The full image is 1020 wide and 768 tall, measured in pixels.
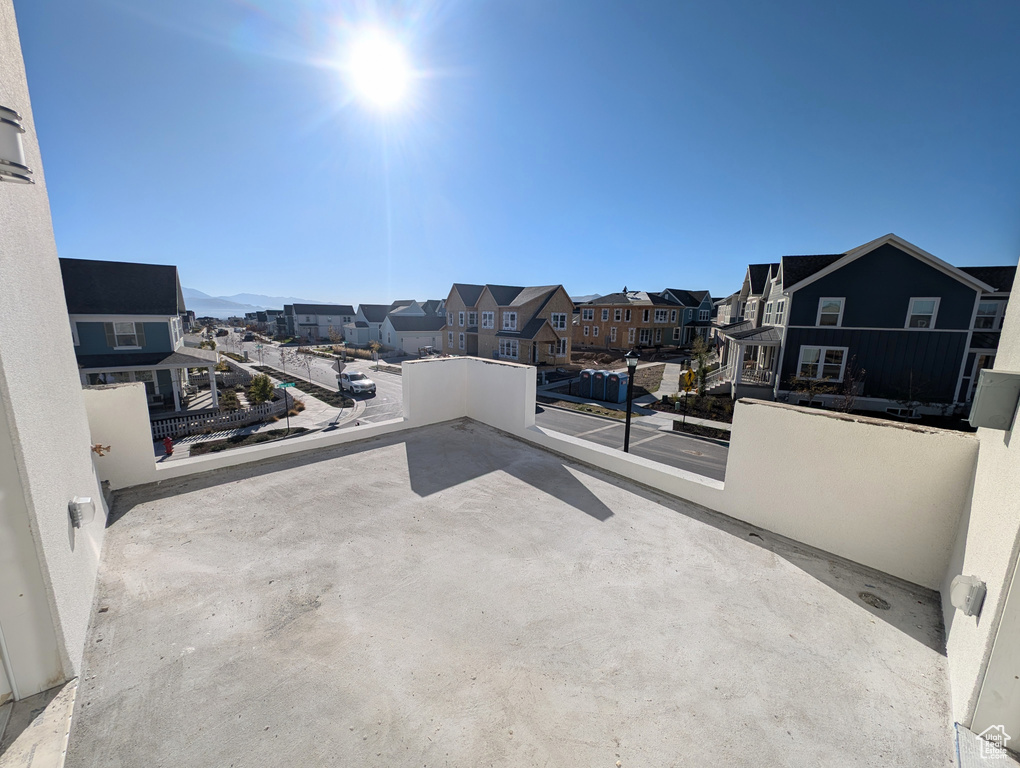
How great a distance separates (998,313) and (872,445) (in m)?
24.3

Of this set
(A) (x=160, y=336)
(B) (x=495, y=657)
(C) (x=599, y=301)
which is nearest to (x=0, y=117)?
(B) (x=495, y=657)

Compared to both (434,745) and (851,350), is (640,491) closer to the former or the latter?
(434,745)

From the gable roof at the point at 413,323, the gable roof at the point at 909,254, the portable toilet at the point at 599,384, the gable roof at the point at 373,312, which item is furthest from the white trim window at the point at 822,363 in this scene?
the gable roof at the point at 373,312

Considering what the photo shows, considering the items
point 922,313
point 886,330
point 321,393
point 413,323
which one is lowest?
point 321,393

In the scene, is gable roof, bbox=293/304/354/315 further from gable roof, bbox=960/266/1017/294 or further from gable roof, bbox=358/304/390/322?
gable roof, bbox=960/266/1017/294

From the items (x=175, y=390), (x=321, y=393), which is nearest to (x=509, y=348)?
(x=321, y=393)

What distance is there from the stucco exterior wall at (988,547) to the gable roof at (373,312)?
5632 centimetres

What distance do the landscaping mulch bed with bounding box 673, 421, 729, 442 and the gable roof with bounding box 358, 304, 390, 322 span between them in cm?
4574

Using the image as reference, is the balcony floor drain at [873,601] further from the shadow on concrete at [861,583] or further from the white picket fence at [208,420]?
the white picket fence at [208,420]

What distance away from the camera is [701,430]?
1700cm

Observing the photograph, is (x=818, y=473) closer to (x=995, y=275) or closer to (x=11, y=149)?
(x=11, y=149)

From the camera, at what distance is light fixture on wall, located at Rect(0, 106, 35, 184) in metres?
2.02

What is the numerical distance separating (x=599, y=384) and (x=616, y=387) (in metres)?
1.05

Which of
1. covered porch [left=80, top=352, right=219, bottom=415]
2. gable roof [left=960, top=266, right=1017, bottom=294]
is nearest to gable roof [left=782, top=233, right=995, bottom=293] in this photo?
gable roof [left=960, top=266, right=1017, bottom=294]
